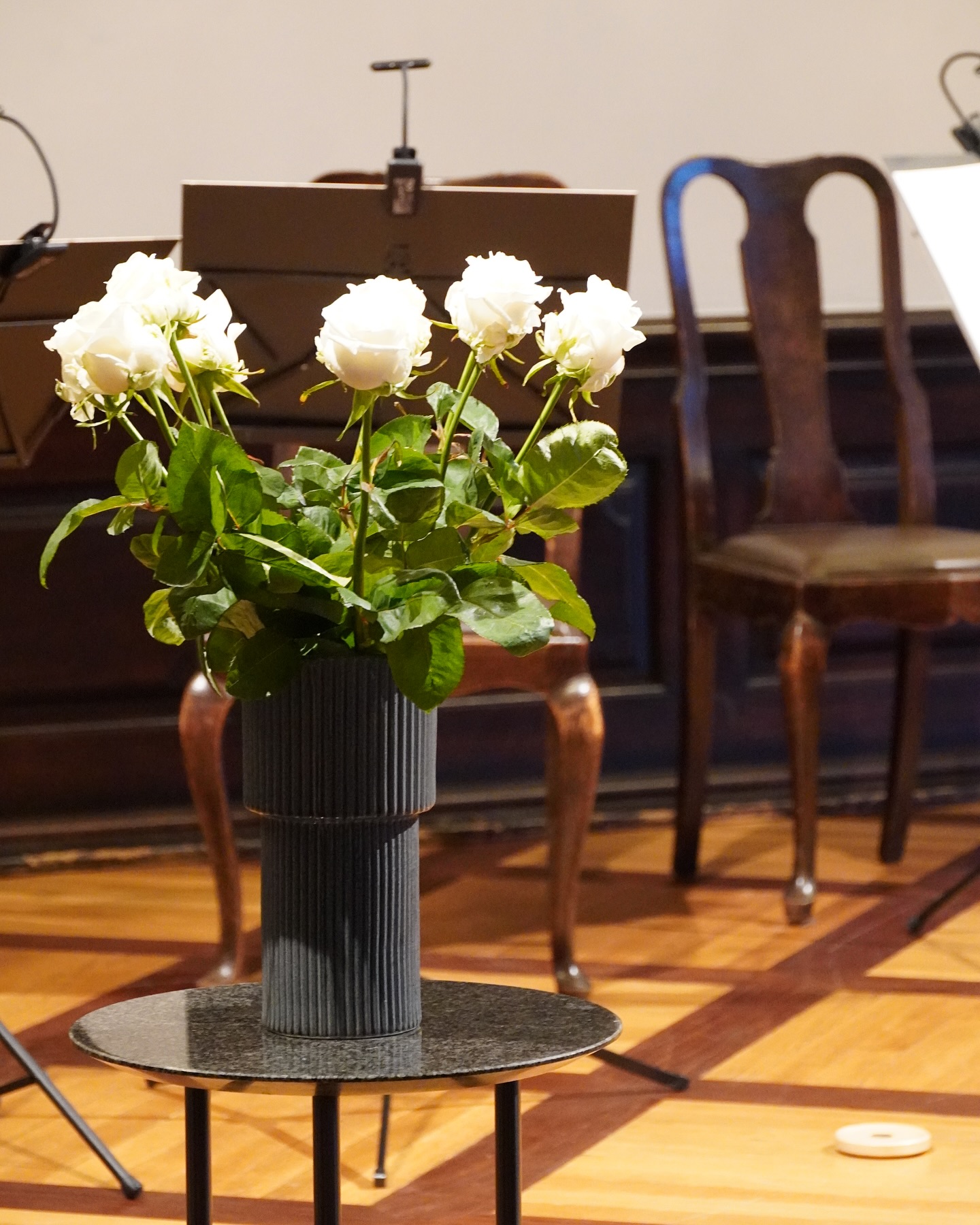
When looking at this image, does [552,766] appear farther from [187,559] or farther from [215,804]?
[187,559]

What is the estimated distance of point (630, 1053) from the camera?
2.36m

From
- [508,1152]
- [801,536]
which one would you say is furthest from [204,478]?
[801,536]

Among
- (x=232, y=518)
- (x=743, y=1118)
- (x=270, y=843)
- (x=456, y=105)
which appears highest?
(x=456, y=105)

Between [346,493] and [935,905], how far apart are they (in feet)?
6.06

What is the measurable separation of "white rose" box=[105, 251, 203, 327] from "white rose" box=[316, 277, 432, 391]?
0.34ft

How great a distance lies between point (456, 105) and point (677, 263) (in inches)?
28.7

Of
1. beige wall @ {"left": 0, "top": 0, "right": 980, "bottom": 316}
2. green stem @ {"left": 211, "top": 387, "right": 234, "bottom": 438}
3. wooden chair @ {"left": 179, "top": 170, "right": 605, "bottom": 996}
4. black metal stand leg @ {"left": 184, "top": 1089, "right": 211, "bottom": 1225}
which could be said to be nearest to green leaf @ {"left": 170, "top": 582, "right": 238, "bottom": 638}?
green stem @ {"left": 211, "top": 387, "right": 234, "bottom": 438}

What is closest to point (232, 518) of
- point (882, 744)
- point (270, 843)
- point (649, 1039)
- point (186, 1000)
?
point (270, 843)

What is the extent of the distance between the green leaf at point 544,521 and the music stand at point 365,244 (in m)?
0.93

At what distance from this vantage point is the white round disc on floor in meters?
2.01

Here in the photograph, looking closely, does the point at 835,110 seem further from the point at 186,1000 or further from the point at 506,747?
the point at 186,1000

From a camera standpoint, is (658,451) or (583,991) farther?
(658,451)

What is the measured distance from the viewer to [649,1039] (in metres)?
2.42

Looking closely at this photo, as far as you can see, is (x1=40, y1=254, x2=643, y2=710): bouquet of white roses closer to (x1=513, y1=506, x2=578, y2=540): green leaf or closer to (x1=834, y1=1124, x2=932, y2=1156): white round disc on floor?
(x1=513, y1=506, x2=578, y2=540): green leaf
